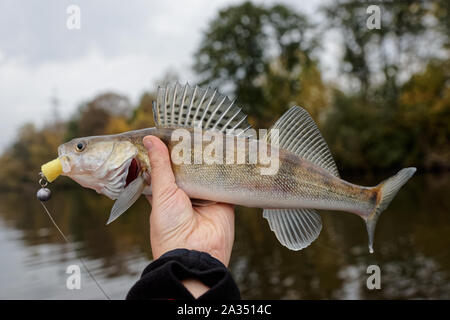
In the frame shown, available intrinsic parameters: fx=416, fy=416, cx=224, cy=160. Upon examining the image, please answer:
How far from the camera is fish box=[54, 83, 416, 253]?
3.42 m

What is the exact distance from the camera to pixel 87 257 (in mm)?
27406

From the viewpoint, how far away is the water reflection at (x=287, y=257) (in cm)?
1988

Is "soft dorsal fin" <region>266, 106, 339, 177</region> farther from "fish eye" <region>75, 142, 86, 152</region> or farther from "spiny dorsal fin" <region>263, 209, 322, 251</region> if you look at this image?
"fish eye" <region>75, 142, 86, 152</region>

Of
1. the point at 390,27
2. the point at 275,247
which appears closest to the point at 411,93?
the point at 390,27

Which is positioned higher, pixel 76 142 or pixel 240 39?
pixel 240 39

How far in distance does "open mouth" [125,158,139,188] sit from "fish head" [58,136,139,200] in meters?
0.05

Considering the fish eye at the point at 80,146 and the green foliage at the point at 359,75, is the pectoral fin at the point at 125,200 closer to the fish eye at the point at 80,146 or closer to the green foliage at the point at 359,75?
the fish eye at the point at 80,146

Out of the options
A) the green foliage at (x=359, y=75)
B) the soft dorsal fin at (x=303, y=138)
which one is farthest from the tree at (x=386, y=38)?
the soft dorsal fin at (x=303, y=138)

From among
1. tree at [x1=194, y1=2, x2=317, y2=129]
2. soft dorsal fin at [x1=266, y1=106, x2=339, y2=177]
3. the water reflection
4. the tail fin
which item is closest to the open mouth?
soft dorsal fin at [x1=266, y1=106, x2=339, y2=177]

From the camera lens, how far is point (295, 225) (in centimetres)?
362

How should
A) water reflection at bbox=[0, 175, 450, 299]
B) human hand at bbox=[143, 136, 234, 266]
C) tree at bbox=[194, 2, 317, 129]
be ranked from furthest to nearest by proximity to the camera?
tree at bbox=[194, 2, 317, 129]
water reflection at bbox=[0, 175, 450, 299]
human hand at bbox=[143, 136, 234, 266]

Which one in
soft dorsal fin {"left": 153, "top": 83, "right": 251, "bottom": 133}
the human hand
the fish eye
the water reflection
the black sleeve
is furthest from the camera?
the water reflection
